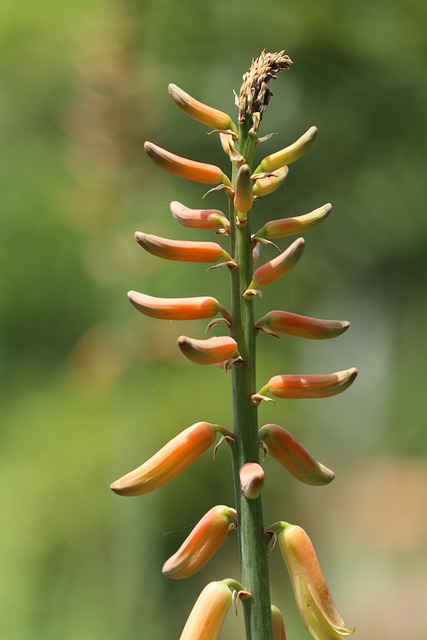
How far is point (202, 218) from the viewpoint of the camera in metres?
0.97

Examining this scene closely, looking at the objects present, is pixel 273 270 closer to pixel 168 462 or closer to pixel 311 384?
pixel 311 384

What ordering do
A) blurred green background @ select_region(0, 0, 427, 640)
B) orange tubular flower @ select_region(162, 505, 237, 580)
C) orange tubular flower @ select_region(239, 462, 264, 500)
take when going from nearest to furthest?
orange tubular flower @ select_region(239, 462, 264, 500) < orange tubular flower @ select_region(162, 505, 237, 580) < blurred green background @ select_region(0, 0, 427, 640)

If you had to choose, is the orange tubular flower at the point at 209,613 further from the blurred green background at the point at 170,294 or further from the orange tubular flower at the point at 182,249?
the blurred green background at the point at 170,294

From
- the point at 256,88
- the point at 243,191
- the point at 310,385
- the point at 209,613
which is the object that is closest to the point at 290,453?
the point at 310,385

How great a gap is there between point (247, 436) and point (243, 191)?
0.25m

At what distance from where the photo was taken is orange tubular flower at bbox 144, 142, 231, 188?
93 centimetres

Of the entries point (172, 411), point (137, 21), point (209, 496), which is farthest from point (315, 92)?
point (209, 496)

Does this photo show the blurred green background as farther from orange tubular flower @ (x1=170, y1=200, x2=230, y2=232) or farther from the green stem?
the green stem

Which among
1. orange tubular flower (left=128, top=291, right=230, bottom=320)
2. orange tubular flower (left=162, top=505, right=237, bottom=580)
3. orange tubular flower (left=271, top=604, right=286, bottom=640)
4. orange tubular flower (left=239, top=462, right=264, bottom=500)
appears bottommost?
orange tubular flower (left=271, top=604, right=286, bottom=640)

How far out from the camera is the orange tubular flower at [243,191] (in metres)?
0.83

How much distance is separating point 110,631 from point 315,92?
12.5ft

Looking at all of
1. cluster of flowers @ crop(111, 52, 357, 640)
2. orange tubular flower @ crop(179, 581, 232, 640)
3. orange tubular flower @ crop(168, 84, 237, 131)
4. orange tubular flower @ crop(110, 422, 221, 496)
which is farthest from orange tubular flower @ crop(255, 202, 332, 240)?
orange tubular flower @ crop(179, 581, 232, 640)

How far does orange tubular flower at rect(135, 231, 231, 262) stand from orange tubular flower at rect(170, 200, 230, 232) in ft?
0.14

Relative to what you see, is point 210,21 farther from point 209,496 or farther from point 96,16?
point 209,496
